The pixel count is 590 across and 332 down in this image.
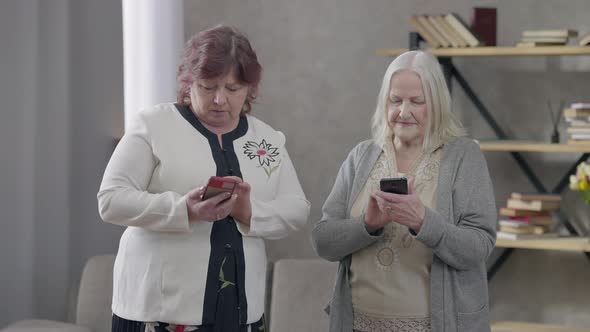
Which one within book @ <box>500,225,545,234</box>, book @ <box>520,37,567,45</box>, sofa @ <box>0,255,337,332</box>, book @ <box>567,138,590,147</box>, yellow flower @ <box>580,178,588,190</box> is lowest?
sofa @ <box>0,255,337,332</box>

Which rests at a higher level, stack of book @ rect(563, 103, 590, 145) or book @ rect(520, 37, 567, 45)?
book @ rect(520, 37, 567, 45)

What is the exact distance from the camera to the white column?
3785 millimetres

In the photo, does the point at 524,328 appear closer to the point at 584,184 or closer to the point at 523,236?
the point at 523,236

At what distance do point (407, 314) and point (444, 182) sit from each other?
35 cm

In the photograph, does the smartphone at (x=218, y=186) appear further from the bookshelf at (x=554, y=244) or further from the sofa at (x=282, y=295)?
the bookshelf at (x=554, y=244)

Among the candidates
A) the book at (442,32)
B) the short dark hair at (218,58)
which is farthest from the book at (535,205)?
the short dark hair at (218,58)

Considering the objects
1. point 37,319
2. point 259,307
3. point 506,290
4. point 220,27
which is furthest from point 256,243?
point 506,290

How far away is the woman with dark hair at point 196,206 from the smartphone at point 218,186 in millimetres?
10

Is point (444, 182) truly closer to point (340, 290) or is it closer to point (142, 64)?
point (340, 290)

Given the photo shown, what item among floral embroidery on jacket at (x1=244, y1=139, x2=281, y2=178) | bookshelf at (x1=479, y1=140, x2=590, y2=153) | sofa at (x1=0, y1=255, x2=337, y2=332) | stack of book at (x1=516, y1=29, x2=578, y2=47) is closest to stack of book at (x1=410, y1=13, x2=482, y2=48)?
stack of book at (x1=516, y1=29, x2=578, y2=47)

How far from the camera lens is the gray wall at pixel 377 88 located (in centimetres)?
388

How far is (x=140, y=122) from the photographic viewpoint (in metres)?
2.03

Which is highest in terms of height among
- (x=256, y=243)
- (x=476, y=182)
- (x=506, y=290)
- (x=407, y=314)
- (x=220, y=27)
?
(x=220, y=27)

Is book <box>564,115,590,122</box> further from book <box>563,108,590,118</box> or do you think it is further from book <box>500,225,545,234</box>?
book <box>500,225,545,234</box>
